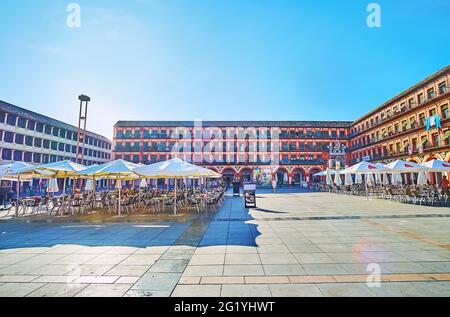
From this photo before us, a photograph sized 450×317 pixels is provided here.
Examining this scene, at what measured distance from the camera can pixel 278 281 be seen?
3.54 m

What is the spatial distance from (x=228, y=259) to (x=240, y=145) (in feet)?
134

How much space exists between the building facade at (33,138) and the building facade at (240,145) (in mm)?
7932

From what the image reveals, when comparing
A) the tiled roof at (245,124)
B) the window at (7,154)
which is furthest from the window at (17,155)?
the tiled roof at (245,124)

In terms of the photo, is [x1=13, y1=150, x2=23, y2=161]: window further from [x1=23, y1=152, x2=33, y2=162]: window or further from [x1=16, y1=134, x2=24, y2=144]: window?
[x1=16, y1=134, x2=24, y2=144]: window

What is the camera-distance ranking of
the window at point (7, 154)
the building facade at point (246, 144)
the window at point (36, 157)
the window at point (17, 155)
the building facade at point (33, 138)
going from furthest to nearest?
the building facade at point (246, 144) → the window at point (36, 157) → the window at point (17, 155) → the building facade at point (33, 138) → the window at point (7, 154)

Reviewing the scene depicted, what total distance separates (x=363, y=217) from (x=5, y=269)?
1085cm

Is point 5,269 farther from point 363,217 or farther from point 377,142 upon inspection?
point 377,142

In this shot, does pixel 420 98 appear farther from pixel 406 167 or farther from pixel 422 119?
pixel 406 167

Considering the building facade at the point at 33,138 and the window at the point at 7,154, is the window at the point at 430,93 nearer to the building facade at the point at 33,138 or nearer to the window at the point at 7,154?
the building facade at the point at 33,138

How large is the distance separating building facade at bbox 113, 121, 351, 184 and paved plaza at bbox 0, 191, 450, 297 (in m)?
36.4

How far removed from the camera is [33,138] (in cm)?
3397

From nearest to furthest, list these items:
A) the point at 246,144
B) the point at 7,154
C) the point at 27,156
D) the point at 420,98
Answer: the point at 420,98
the point at 7,154
the point at 27,156
the point at 246,144

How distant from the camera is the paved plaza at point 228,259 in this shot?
10.9ft

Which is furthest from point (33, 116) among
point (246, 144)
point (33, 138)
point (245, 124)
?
point (245, 124)
